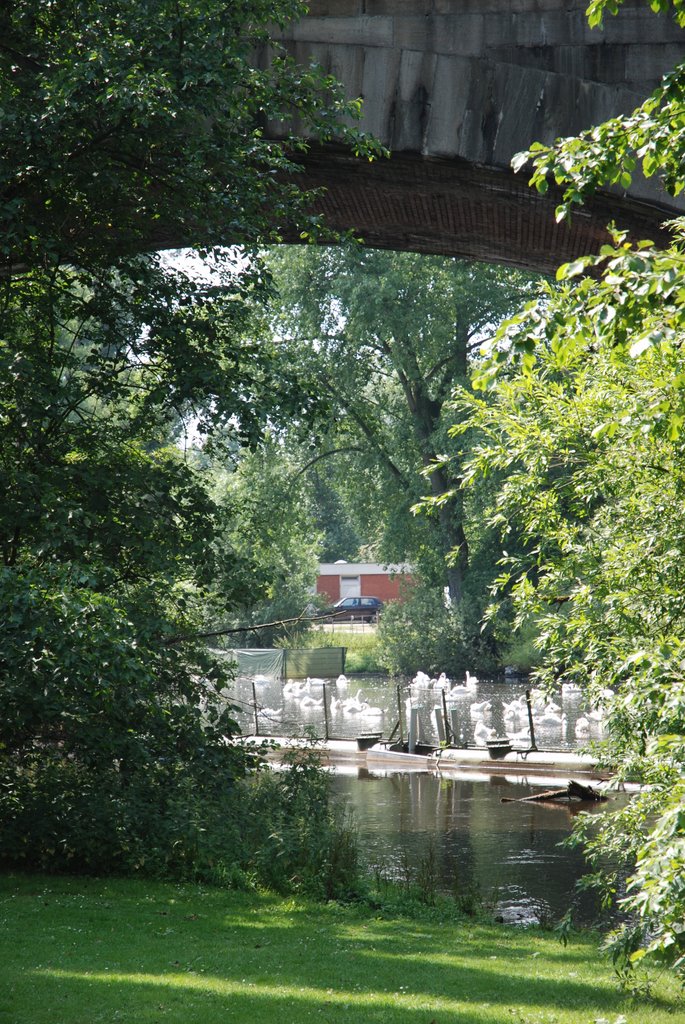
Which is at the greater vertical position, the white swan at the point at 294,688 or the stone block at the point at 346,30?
the stone block at the point at 346,30

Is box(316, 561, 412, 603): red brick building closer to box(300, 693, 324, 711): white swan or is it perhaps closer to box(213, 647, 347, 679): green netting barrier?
box(213, 647, 347, 679): green netting barrier

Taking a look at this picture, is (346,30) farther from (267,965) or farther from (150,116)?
(267,965)

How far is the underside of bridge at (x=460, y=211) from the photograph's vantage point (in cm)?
765

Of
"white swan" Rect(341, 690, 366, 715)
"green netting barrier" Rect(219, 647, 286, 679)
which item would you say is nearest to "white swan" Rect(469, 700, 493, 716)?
"white swan" Rect(341, 690, 366, 715)

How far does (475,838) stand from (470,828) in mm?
650

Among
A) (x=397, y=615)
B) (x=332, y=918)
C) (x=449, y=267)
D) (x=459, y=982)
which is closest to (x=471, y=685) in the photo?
(x=397, y=615)

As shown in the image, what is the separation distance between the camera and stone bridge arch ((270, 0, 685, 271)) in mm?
7410

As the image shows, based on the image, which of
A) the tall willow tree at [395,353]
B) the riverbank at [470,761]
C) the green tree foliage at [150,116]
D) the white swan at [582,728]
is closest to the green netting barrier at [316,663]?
the tall willow tree at [395,353]

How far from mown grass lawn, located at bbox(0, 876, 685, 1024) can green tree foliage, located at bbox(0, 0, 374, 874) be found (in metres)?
1.08

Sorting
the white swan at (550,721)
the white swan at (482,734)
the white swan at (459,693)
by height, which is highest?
the white swan at (459,693)

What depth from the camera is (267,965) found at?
764 centimetres

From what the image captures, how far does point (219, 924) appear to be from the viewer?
887 centimetres

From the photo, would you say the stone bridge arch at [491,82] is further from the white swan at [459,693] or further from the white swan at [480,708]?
the white swan at [459,693]

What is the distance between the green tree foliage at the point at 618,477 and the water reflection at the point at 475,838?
16.5 ft
